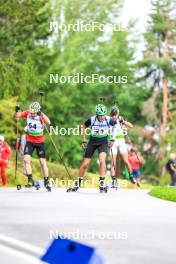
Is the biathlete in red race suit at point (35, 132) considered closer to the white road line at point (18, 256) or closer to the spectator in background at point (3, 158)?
the spectator in background at point (3, 158)

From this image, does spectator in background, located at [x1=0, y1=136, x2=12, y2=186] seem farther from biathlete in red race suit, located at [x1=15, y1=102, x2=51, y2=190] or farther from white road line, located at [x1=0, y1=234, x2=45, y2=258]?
white road line, located at [x1=0, y1=234, x2=45, y2=258]

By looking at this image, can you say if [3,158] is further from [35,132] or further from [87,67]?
[87,67]

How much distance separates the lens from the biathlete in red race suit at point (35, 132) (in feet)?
62.5

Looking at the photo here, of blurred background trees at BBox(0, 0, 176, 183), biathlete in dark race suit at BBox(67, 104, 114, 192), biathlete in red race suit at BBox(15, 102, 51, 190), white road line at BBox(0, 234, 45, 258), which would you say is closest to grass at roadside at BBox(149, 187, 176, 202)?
biathlete in dark race suit at BBox(67, 104, 114, 192)

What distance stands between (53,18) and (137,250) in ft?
120

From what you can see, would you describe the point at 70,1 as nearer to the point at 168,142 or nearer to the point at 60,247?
the point at 168,142

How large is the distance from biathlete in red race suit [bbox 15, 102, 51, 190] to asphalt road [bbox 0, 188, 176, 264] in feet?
4.50

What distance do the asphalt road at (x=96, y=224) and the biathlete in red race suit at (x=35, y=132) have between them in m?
1.37

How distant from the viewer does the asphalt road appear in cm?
937

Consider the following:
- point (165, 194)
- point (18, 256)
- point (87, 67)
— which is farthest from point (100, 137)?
point (87, 67)

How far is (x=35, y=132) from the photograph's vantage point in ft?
64.2

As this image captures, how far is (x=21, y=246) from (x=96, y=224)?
2629mm

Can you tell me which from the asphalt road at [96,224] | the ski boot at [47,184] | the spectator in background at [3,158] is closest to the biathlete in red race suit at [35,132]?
the ski boot at [47,184]

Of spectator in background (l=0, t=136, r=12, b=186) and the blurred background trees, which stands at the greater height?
the blurred background trees
